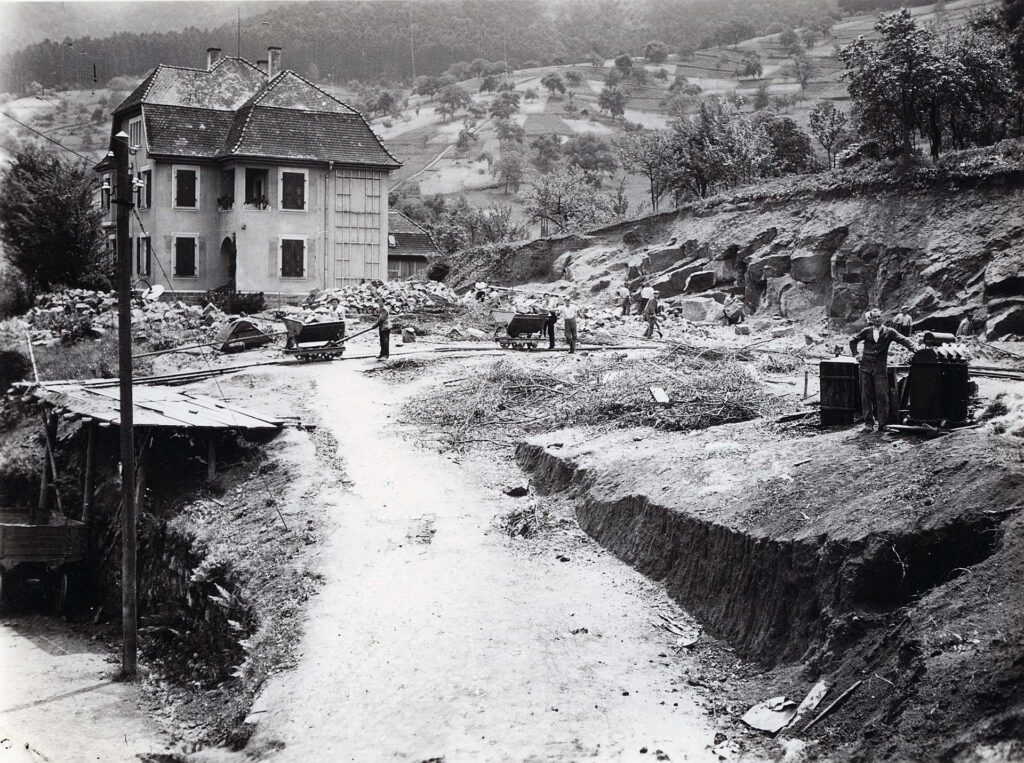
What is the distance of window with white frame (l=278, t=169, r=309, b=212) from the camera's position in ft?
130

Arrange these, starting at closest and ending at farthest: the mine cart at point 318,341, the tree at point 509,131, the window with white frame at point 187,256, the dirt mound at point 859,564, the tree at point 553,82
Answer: the dirt mound at point 859,564
the mine cart at point 318,341
the window with white frame at point 187,256
the tree at point 509,131
the tree at point 553,82

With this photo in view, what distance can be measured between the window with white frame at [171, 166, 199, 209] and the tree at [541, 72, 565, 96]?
71.9 m

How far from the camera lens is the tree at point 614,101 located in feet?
325

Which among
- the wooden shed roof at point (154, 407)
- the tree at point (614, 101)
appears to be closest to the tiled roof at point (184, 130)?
the wooden shed roof at point (154, 407)

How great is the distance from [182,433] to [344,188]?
79.5ft

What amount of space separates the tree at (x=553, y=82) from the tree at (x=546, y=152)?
10.3 meters

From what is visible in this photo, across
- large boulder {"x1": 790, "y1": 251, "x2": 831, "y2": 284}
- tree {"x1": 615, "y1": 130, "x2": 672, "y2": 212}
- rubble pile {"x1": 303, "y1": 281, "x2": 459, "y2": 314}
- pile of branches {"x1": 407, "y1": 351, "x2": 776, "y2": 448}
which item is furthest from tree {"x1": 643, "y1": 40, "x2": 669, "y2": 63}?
pile of branches {"x1": 407, "y1": 351, "x2": 776, "y2": 448}

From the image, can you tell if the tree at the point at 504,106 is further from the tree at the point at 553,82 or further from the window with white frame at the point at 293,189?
the window with white frame at the point at 293,189

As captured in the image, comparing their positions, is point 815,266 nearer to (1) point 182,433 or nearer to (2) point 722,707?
(1) point 182,433

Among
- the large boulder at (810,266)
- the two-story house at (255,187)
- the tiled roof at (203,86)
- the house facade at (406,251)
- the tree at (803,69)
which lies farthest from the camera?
the tree at (803,69)

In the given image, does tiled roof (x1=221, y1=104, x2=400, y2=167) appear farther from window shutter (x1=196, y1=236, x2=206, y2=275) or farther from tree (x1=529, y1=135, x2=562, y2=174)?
tree (x1=529, y1=135, x2=562, y2=174)

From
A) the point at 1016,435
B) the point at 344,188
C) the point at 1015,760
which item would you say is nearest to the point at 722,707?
the point at 1015,760

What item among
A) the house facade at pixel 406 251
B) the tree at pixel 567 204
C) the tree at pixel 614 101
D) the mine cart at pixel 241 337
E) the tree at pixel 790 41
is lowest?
the mine cart at pixel 241 337

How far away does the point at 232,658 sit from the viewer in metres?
12.7
